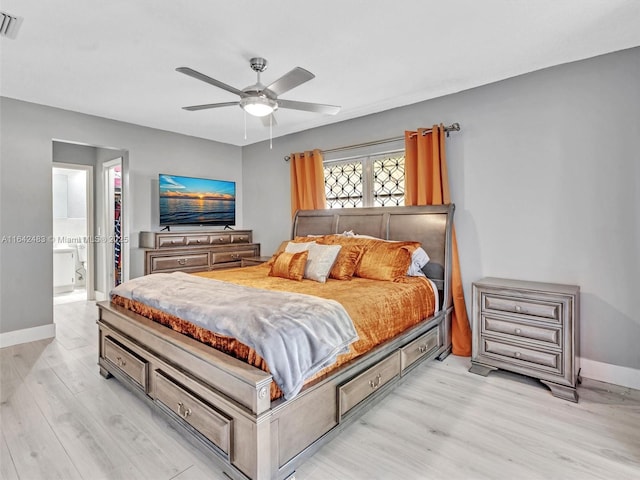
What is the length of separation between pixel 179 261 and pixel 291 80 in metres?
3.03

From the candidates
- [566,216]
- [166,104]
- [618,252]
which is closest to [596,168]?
[566,216]

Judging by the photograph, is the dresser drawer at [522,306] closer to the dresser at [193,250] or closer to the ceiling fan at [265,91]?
the ceiling fan at [265,91]

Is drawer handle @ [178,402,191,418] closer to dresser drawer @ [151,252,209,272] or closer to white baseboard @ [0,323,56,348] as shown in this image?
dresser drawer @ [151,252,209,272]

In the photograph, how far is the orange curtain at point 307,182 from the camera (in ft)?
14.6

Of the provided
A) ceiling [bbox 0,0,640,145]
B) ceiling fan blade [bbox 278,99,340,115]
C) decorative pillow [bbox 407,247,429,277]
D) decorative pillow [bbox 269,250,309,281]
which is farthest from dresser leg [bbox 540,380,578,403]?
ceiling fan blade [bbox 278,99,340,115]

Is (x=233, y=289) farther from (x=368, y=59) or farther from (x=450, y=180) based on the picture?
(x=450, y=180)

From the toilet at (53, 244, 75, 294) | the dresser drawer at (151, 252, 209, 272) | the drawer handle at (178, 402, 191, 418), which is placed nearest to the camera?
the drawer handle at (178, 402, 191, 418)

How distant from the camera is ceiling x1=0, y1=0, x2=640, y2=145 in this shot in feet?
6.81

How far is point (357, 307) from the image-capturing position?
7.23 ft

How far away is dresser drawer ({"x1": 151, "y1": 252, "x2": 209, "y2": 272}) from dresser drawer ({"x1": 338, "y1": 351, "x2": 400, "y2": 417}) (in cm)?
314

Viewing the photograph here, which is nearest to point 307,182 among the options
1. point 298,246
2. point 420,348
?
point 298,246

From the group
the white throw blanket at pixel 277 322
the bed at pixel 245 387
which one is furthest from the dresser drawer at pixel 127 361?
the white throw blanket at pixel 277 322

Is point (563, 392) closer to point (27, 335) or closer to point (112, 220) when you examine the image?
point (27, 335)

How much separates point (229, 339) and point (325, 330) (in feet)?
1.65
